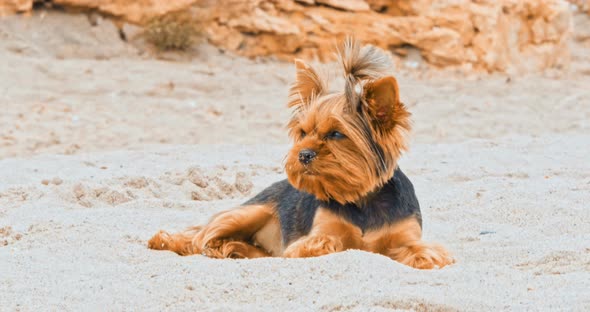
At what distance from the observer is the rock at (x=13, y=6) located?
14.1 m

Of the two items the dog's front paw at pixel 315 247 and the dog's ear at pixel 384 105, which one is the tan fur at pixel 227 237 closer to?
the dog's front paw at pixel 315 247

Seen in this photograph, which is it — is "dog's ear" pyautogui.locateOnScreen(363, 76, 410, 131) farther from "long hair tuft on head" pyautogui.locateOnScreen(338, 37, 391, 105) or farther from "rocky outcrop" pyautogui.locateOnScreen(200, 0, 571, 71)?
"rocky outcrop" pyautogui.locateOnScreen(200, 0, 571, 71)

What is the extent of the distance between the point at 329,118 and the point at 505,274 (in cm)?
128

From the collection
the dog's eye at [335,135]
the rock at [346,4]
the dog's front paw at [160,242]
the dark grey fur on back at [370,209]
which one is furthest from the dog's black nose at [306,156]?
the rock at [346,4]

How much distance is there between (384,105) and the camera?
5.18 metres

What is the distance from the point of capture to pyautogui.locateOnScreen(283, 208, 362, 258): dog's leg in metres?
5.13

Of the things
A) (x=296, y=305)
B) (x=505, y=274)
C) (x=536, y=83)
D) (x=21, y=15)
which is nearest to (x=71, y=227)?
(x=296, y=305)

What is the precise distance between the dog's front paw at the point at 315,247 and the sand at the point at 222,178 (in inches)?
13.2

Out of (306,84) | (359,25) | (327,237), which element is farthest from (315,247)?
(359,25)

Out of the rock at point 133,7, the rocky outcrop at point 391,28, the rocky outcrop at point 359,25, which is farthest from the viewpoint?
the rocky outcrop at point 391,28

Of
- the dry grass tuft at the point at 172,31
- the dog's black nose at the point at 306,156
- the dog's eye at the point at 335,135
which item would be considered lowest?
the dry grass tuft at the point at 172,31

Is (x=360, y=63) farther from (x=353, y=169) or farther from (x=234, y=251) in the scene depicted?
(x=234, y=251)

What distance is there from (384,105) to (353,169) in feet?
1.39

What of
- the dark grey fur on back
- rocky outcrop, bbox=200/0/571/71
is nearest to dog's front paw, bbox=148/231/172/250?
the dark grey fur on back
